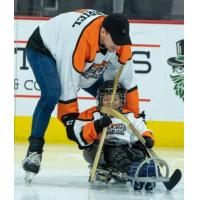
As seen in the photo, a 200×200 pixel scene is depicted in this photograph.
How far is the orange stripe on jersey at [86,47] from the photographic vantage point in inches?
133

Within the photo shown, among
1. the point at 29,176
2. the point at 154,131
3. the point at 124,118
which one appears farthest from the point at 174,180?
the point at 154,131

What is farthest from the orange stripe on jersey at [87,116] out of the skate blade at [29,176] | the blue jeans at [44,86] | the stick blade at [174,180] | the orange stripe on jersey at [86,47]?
the stick blade at [174,180]

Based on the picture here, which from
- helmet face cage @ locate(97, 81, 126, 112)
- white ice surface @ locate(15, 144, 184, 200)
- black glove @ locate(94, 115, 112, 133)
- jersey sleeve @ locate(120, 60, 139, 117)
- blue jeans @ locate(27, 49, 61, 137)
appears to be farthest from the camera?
jersey sleeve @ locate(120, 60, 139, 117)

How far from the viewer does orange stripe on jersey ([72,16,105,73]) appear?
3369 millimetres

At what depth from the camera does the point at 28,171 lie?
356cm

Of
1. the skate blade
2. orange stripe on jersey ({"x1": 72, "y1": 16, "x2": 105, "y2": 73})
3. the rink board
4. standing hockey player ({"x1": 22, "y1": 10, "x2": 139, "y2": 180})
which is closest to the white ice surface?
the skate blade

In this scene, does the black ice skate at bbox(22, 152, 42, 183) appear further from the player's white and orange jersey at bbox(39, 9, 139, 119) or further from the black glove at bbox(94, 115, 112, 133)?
the black glove at bbox(94, 115, 112, 133)

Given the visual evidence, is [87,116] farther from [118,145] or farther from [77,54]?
[77,54]

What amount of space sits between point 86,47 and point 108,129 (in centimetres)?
44

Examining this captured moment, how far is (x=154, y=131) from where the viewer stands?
5.29 m

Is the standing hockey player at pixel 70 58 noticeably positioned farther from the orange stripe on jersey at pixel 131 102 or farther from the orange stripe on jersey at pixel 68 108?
the orange stripe on jersey at pixel 131 102
